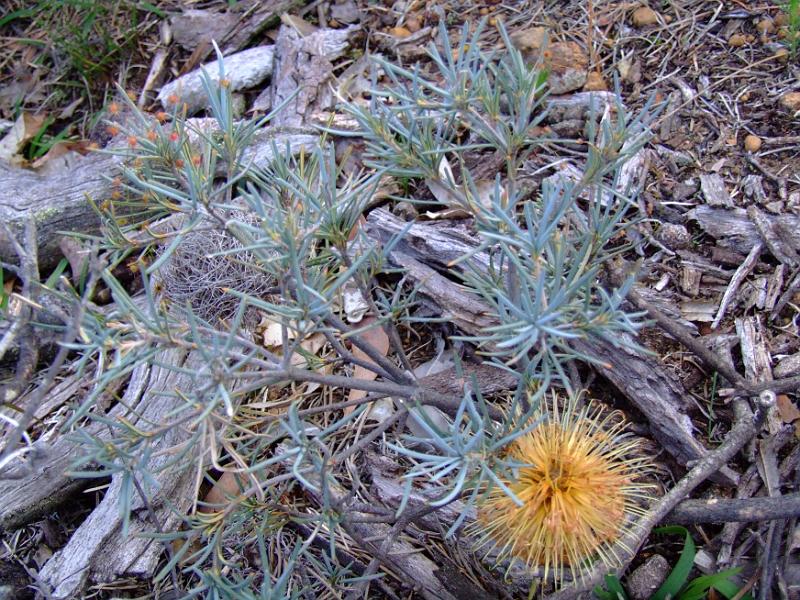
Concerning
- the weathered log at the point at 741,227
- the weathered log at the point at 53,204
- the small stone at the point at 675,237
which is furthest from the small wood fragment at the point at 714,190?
the weathered log at the point at 53,204

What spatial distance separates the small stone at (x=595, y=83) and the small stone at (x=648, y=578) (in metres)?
1.67

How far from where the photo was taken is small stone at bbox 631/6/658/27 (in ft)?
8.84

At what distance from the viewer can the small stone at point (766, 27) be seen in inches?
99.1

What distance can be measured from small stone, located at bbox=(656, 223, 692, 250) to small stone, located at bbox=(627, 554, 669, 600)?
97cm

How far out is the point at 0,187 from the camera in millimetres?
2777

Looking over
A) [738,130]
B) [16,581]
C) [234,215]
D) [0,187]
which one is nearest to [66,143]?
[0,187]

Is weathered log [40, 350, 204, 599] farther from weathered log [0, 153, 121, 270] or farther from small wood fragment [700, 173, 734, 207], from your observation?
small wood fragment [700, 173, 734, 207]

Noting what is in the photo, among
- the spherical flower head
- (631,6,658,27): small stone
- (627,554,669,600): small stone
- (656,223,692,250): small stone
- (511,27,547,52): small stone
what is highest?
(631,6,658,27): small stone

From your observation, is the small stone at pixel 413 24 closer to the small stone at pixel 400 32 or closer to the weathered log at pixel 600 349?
the small stone at pixel 400 32

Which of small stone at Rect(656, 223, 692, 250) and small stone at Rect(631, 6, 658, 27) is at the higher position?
small stone at Rect(631, 6, 658, 27)

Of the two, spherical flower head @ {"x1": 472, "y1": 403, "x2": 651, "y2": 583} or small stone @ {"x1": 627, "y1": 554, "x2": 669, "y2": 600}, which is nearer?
spherical flower head @ {"x1": 472, "y1": 403, "x2": 651, "y2": 583}

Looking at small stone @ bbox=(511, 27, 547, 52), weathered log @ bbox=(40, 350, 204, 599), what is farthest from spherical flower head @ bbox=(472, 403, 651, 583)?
small stone @ bbox=(511, 27, 547, 52)

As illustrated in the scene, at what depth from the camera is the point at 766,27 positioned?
252 cm

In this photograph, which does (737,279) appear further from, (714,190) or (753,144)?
(753,144)
